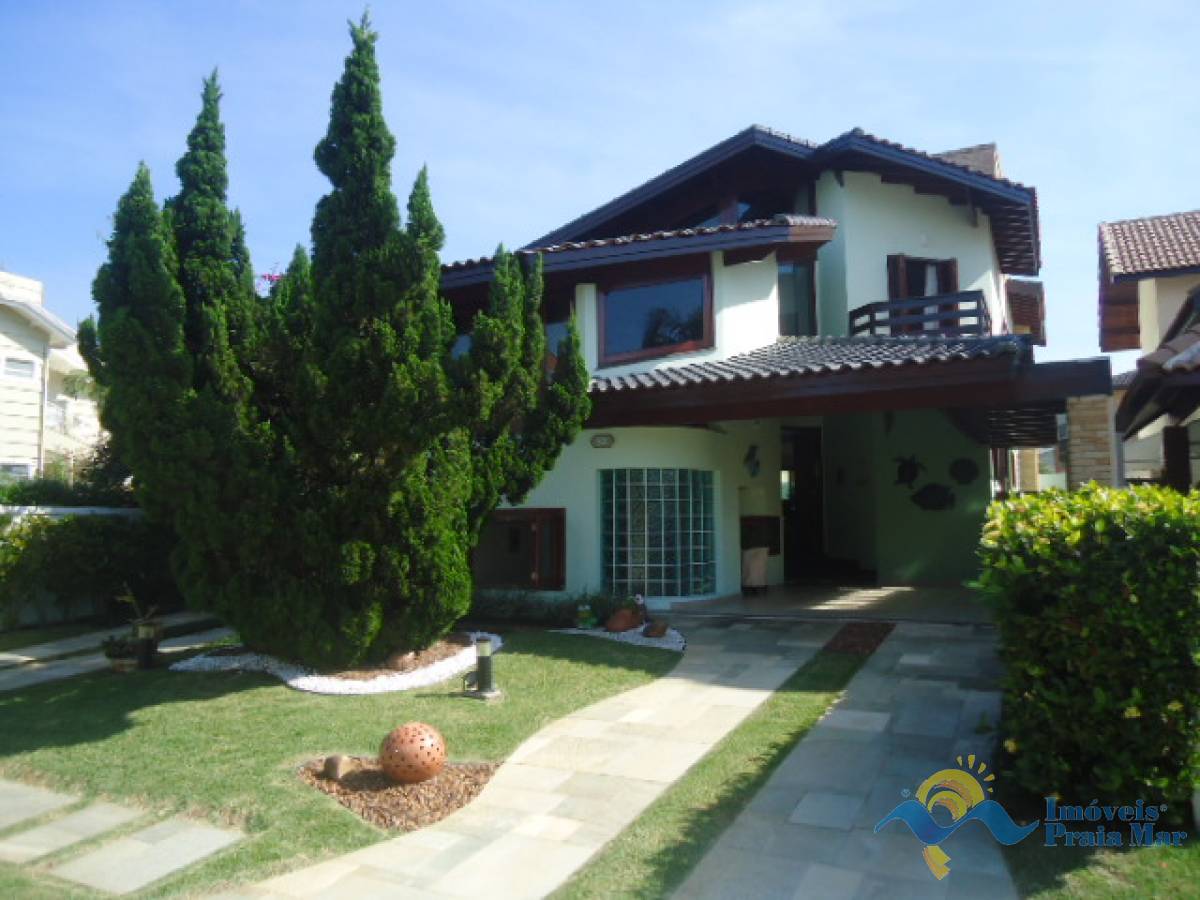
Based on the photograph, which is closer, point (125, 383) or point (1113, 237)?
point (125, 383)

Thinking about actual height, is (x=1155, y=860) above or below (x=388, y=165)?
below

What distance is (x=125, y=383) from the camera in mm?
7543

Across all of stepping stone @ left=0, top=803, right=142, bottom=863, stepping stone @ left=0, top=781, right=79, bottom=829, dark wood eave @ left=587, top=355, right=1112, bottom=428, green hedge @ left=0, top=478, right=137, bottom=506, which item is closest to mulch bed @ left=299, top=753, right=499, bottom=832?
stepping stone @ left=0, top=803, right=142, bottom=863

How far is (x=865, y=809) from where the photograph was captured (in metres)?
4.82

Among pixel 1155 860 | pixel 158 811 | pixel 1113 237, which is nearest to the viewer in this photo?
pixel 1155 860

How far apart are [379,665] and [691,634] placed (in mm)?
4017

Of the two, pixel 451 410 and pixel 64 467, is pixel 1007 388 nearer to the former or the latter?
pixel 451 410

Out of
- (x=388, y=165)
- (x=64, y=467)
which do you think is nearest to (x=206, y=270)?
(x=388, y=165)

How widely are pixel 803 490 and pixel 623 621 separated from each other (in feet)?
27.5

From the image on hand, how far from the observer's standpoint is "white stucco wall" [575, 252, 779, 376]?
504 inches

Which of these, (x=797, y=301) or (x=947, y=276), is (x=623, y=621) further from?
(x=947, y=276)

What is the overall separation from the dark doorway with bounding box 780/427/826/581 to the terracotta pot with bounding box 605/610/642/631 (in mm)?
7506

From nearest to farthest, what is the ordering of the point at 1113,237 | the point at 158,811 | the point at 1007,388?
the point at 158,811
the point at 1007,388
the point at 1113,237

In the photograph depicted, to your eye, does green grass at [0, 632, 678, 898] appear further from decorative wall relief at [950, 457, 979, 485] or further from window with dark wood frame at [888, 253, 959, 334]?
A: window with dark wood frame at [888, 253, 959, 334]
